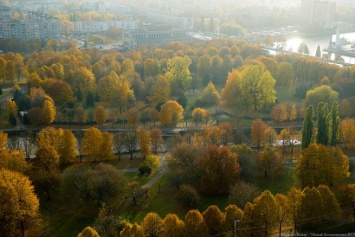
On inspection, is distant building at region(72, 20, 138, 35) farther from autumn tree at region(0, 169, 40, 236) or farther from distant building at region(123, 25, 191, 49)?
autumn tree at region(0, 169, 40, 236)

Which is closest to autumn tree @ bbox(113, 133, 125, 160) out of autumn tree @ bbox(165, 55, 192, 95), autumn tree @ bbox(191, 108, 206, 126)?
autumn tree @ bbox(191, 108, 206, 126)

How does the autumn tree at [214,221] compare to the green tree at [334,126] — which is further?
the green tree at [334,126]

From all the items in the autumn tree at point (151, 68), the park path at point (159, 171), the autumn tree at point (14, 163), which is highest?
the autumn tree at point (151, 68)

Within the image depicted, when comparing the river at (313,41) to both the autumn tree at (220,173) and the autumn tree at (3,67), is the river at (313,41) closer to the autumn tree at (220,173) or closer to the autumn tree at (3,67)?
the autumn tree at (3,67)

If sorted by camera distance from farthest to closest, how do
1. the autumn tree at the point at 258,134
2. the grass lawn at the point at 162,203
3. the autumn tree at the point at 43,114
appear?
the autumn tree at the point at 43,114, the autumn tree at the point at 258,134, the grass lawn at the point at 162,203

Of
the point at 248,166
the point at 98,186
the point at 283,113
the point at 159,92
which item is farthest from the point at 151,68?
the point at 98,186

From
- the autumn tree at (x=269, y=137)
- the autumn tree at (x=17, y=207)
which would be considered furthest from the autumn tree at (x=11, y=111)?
the autumn tree at (x=269, y=137)

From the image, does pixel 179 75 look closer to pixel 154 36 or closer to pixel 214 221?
pixel 154 36

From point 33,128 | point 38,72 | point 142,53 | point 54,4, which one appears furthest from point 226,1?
point 33,128
